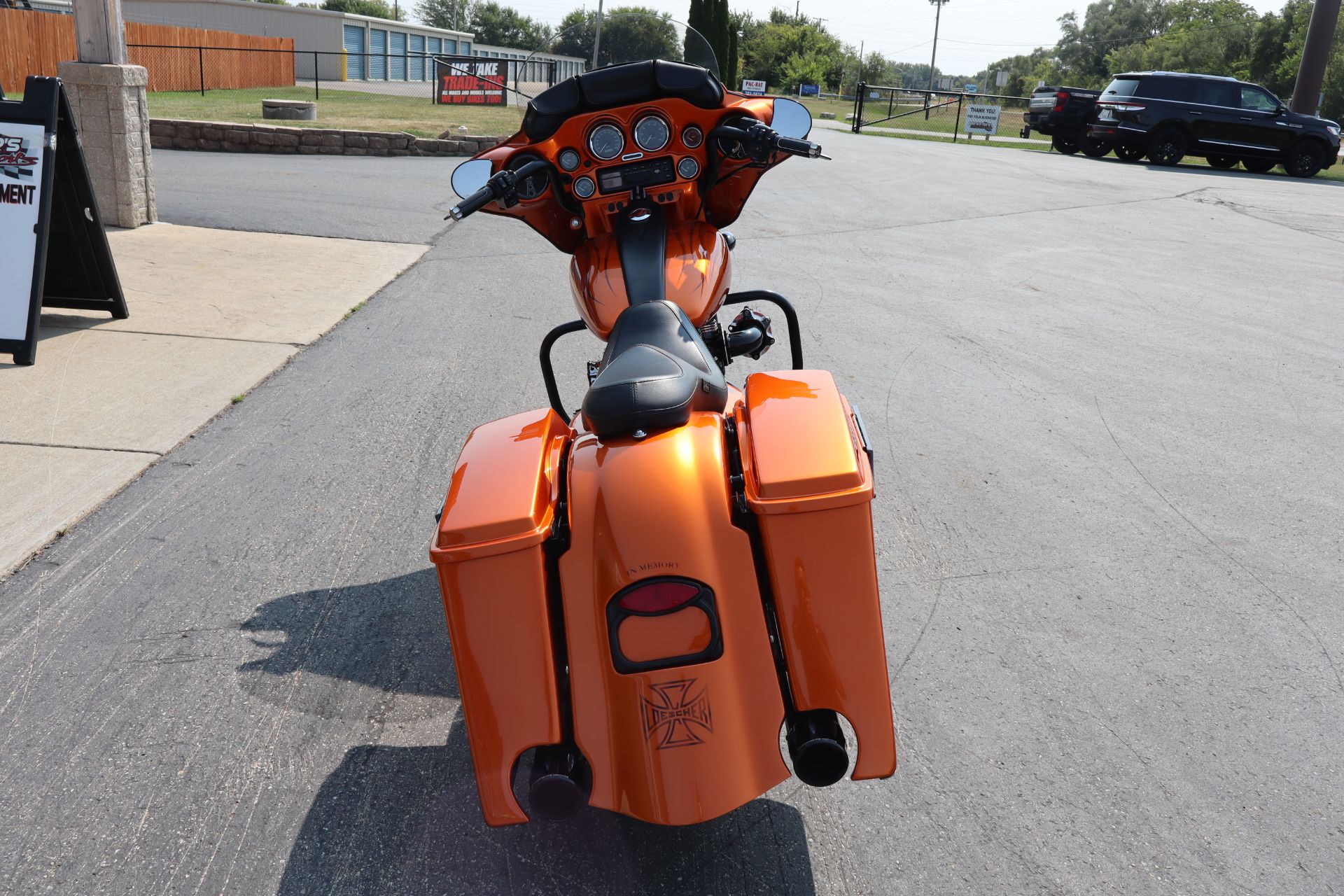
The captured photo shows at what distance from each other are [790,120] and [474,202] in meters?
1.19

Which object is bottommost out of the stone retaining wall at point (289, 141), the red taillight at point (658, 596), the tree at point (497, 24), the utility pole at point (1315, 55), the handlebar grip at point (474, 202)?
the red taillight at point (658, 596)

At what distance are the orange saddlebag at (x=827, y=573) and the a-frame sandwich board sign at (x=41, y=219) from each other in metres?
5.43

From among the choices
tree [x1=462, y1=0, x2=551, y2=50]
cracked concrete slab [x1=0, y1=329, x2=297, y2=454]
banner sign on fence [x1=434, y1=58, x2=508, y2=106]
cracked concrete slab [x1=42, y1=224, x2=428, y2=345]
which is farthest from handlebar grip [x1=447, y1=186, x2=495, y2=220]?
tree [x1=462, y1=0, x2=551, y2=50]

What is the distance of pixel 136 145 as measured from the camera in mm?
9781

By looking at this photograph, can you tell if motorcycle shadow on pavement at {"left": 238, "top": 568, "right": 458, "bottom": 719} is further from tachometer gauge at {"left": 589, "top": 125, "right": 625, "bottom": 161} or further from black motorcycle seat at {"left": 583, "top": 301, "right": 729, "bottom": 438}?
tachometer gauge at {"left": 589, "top": 125, "right": 625, "bottom": 161}

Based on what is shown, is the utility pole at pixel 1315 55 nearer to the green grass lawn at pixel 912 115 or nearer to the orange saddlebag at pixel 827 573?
the green grass lawn at pixel 912 115

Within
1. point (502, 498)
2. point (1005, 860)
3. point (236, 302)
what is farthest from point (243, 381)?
point (1005, 860)

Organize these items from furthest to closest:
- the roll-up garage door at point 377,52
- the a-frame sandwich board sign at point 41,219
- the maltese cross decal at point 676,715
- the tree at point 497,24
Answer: the tree at point 497,24 → the roll-up garage door at point 377,52 → the a-frame sandwich board sign at point 41,219 → the maltese cross decal at point 676,715

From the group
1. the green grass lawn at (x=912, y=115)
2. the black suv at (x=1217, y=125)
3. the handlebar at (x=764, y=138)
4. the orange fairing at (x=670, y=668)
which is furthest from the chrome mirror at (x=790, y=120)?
the green grass lawn at (x=912, y=115)

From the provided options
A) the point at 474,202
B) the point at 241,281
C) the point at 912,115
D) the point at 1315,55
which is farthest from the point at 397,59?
the point at 474,202

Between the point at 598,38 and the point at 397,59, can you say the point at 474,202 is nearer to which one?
the point at 598,38

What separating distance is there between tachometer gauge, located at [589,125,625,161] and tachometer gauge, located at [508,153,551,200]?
20cm

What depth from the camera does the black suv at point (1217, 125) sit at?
1930 centimetres

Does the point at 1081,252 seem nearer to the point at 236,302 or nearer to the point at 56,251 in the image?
the point at 236,302
